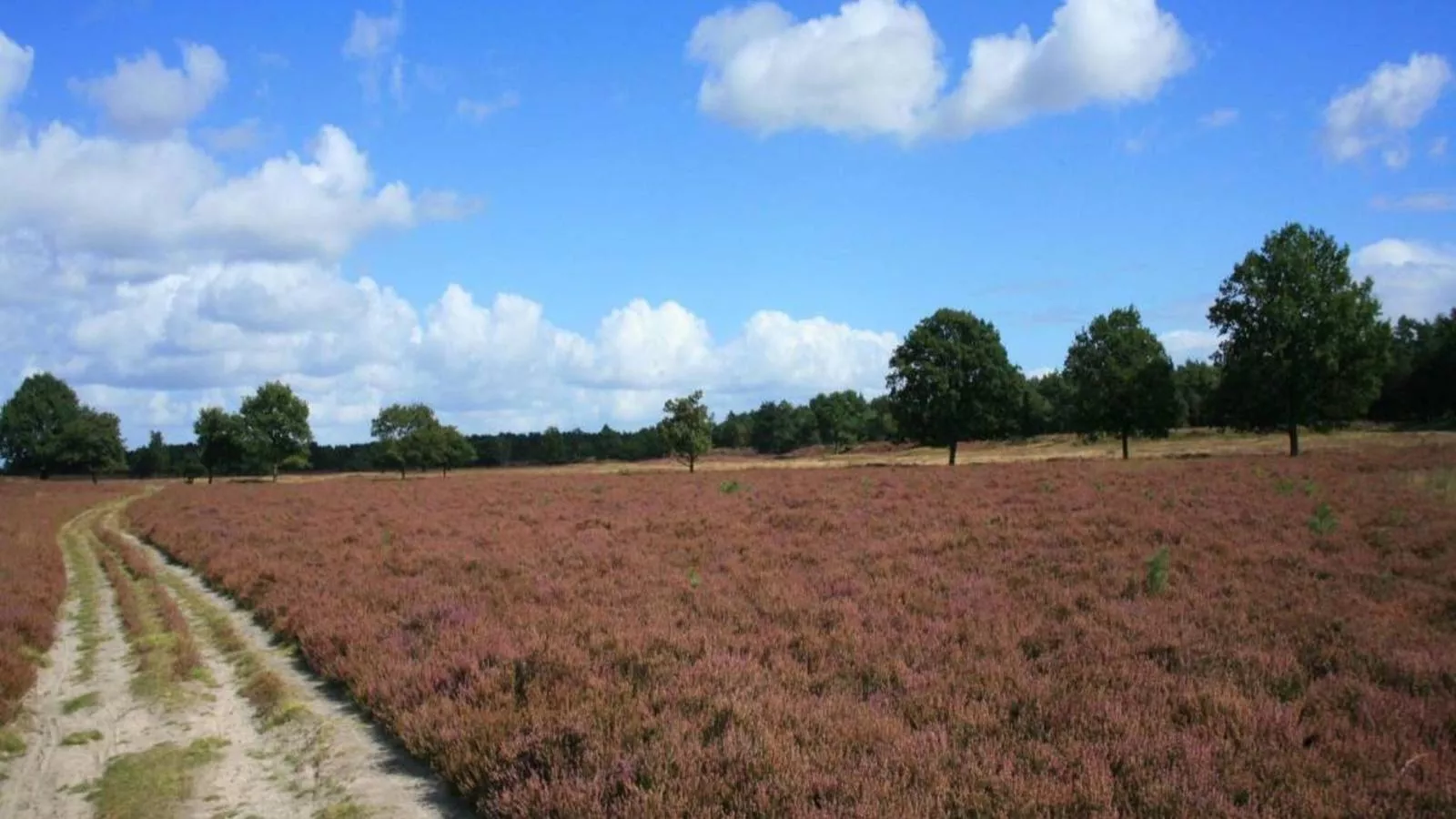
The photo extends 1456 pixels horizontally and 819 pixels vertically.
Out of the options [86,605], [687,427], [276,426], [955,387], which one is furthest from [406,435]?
[86,605]

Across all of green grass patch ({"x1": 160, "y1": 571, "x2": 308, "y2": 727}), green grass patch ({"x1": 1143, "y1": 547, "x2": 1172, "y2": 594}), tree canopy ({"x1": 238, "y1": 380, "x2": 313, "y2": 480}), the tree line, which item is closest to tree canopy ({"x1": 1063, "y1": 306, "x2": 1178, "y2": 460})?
the tree line

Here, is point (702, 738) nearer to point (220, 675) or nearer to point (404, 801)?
point (404, 801)

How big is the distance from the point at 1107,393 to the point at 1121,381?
1211 mm

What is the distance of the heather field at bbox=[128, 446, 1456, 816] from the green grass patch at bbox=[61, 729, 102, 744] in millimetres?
2234

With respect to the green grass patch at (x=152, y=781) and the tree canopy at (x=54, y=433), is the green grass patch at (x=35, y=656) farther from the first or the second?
the tree canopy at (x=54, y=433)

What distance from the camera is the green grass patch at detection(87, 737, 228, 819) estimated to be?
648 cm

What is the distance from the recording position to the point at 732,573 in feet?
46.6

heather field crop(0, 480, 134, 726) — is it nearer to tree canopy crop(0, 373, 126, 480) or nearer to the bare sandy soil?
the bare sandy soil

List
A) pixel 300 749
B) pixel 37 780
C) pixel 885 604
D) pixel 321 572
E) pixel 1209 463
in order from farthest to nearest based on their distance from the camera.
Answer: pixel 1209 463
pixel 321 572
pixel 885 604
pixel 300 749
pixel 37 780

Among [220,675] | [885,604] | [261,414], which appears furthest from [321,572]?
[261,414]

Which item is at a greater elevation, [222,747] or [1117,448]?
[1117,448]

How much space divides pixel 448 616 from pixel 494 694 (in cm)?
372

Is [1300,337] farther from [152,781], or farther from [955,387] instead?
[152,781]

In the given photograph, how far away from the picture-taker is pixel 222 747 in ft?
25.9
